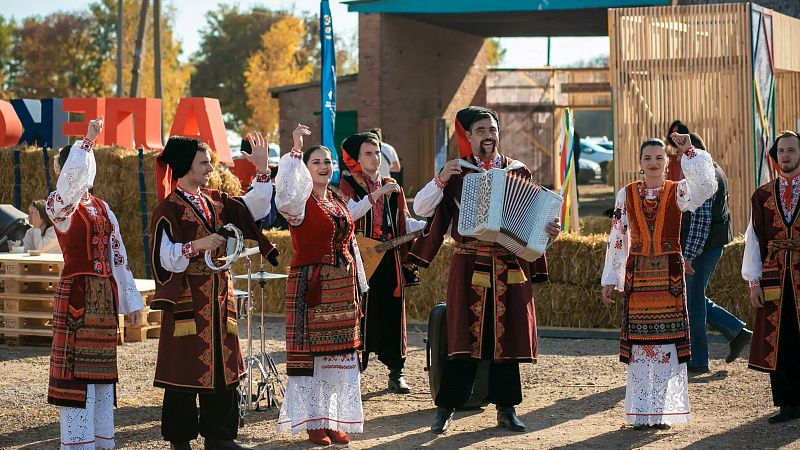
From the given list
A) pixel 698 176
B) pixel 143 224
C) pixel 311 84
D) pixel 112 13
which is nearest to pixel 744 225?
pixel 143 224

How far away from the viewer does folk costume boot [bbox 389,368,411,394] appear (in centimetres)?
940

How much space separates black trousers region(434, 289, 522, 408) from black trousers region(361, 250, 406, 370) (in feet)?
4.68

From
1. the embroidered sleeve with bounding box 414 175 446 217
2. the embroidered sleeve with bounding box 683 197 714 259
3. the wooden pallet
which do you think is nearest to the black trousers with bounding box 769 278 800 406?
the embroidered sleeve with bounding box 683 197 714 259

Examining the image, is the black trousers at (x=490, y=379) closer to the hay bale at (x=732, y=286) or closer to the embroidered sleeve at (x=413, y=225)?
the embroidered sleeve at (x=413, y=225)

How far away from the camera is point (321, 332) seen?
24.9 ft

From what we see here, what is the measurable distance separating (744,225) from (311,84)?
53.6ft

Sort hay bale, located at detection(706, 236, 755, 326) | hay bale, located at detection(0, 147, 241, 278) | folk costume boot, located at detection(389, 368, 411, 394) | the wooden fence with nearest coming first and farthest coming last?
folk costume boot, located at detection(389, 368, 411, 394), hay bale, located at detection(706, 236, 755, 326), the wooden fence, hay bale, located at detection(0, 147, 241, 278)

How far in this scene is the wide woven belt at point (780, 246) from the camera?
26.2 ft

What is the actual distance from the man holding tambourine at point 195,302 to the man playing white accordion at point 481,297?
48.8 inches

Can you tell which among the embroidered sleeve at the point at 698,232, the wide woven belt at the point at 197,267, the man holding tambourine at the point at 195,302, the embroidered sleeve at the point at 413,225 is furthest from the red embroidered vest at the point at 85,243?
the embroidered sleeve at the point at 698,232

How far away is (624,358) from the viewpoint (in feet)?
26.2

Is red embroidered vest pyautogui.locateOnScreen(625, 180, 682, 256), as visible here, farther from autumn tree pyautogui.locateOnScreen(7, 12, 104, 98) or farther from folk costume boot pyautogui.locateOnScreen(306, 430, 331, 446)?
autumn tree pyautogui.locateOnScreen(7, 12, 104, 98)

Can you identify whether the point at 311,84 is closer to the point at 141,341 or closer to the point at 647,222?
the point at 141,341

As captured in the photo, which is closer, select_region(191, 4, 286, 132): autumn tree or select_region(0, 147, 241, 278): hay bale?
select_region(0, 147, 241, 278): hay bale
